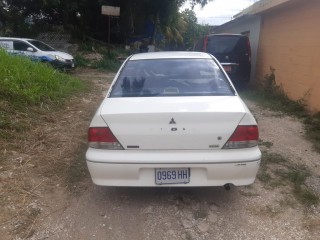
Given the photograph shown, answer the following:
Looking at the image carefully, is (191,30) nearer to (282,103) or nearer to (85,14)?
(85,14)

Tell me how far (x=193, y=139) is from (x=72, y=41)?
16.4 meters

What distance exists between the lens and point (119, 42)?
20.8 m

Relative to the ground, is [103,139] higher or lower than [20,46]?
lower

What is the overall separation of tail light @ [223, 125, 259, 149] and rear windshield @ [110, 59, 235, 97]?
0.60m

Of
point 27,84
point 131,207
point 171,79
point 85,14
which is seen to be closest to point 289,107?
point 171,79

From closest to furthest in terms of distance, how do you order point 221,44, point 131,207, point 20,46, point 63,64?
1. point 131,207
2. point 221,44
3. point 20,46
4. point 63,64

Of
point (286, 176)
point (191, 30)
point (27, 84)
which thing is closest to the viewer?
point (286, 176)

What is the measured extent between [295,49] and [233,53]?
1921mm

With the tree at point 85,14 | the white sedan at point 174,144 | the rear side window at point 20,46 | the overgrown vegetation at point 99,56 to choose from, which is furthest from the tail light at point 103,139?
the tree at point 85,14

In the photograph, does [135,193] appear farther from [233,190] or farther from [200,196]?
[233,190]

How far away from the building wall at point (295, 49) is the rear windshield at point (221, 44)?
46.8 inches

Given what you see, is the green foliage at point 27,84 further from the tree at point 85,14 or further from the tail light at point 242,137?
the tree at point 85,14

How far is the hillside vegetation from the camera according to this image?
509 centimetres

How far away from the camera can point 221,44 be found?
9.80 m
